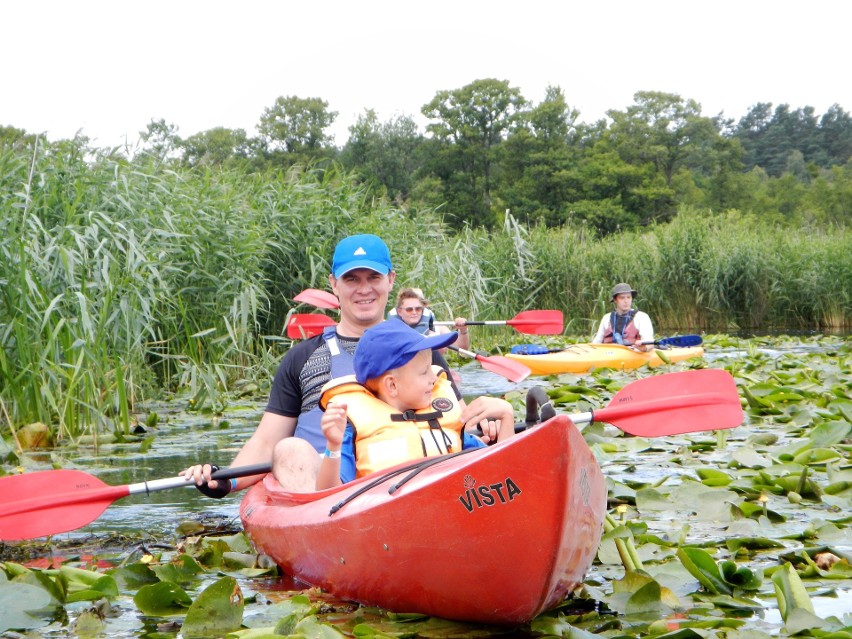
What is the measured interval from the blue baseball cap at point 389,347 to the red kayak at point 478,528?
0.93 feet

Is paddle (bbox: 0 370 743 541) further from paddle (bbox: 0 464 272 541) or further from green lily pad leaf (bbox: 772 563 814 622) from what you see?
green lily pad leaf (bbox: 772 563 814 622)

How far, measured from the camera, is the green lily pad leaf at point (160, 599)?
105 inches

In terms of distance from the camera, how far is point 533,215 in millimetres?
36031

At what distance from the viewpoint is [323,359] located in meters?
3.59

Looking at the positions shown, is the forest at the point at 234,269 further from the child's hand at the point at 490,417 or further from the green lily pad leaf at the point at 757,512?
the green lily pad leaf at the point at 757,512

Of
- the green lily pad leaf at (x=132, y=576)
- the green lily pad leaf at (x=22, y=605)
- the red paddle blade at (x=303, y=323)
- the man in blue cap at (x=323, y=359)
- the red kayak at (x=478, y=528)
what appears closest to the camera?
the red kayak at (x=478, y=528)

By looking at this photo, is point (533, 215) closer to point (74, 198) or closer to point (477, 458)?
point (74, 198)

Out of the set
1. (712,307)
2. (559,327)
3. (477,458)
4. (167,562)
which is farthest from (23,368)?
(712,307)

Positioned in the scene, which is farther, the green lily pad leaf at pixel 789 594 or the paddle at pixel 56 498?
the paddle at pixel 56 498

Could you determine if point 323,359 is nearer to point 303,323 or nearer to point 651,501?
point 651,501

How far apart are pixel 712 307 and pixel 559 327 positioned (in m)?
6.01

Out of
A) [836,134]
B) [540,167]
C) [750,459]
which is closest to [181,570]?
[750,459]

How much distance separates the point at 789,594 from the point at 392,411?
1.10 meters

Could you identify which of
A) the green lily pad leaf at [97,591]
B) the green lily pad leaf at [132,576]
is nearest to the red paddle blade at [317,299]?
the green lily pad leaf at [132,576]
